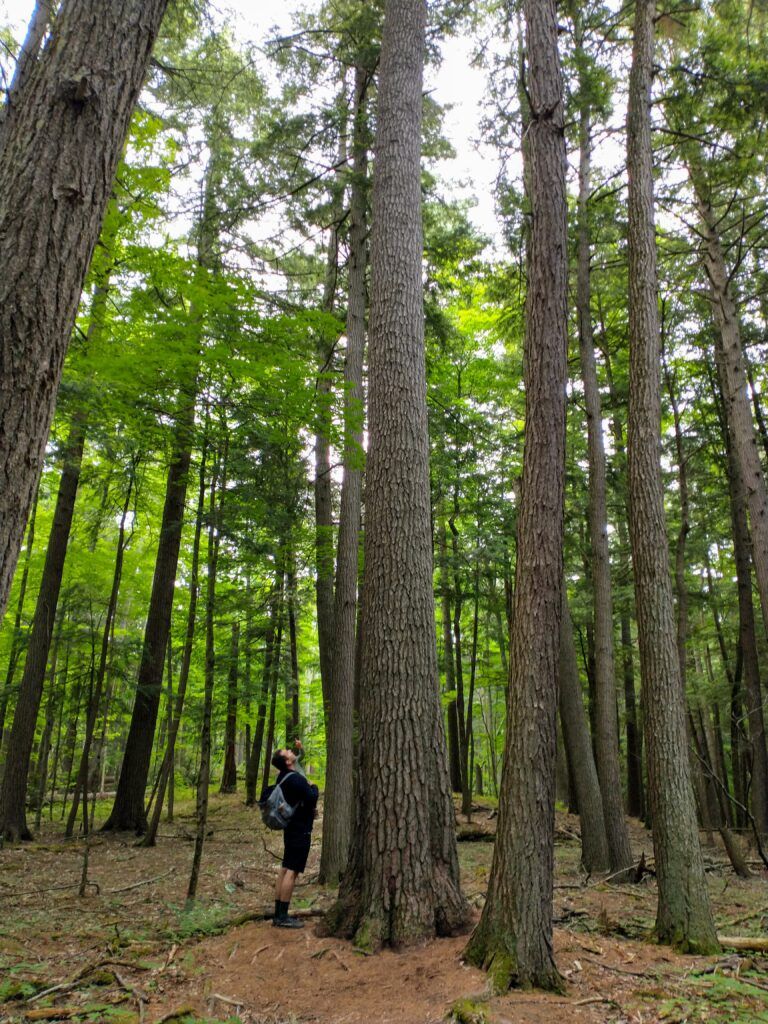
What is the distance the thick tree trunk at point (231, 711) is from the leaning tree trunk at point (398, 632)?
8.00 m

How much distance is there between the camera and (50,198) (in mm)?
2604

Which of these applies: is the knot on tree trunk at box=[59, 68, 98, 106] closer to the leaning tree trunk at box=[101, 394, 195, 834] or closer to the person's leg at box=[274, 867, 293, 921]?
the person's leg at box=[274, 867, 293, 921]

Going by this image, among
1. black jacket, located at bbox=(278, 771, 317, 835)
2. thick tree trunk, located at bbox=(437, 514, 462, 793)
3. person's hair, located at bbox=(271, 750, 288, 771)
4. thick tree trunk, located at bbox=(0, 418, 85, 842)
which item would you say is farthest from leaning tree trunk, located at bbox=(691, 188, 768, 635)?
thick tree trunk, located at bbox=(0, 418, 85, 842)

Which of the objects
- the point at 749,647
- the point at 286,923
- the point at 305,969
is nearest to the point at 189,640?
the point at 286,923

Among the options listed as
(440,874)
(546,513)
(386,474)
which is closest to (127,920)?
(440,874)

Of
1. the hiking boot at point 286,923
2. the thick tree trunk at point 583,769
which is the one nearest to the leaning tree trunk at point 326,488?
the thick tree trunk at point 583,769

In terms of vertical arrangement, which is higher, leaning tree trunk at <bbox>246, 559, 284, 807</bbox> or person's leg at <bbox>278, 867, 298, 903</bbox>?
leaning tree trunk at <bbox>246, 559, 284, 807</bbox>

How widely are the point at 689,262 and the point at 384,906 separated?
1330 cm

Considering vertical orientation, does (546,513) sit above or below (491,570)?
below

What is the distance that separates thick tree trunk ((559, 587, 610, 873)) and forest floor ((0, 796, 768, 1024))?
1.24 m

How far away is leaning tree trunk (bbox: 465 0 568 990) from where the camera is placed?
415 centimetres

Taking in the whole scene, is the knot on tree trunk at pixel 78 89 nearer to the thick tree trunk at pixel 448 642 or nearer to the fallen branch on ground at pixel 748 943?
the fallen branch on ground at pixel 748 943

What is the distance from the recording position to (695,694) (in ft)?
52.7

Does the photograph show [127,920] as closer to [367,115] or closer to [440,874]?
[440,874]
